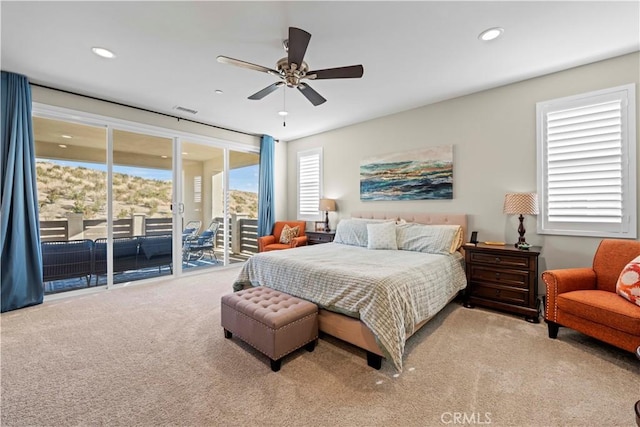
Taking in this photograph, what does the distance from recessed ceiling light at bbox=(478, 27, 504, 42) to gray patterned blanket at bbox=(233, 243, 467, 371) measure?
220 cm

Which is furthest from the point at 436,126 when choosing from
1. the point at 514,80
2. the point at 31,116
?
the point at 31,116

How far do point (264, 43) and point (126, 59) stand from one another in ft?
5.08

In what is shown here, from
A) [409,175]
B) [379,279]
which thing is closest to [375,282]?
[379,279]

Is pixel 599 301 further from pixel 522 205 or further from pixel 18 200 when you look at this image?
pixel 18 200

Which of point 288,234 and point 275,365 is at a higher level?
point 288,234

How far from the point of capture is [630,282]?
222 centimetres

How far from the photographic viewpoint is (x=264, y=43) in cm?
258

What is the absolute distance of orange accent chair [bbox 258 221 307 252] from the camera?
5.12m

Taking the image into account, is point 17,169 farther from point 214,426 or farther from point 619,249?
point 619,249

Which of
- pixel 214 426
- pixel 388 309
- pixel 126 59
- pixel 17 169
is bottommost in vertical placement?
pixel 214 426

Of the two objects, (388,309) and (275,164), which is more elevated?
(275,164)

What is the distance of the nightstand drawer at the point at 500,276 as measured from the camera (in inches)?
116

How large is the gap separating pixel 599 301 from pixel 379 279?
1.85 metres

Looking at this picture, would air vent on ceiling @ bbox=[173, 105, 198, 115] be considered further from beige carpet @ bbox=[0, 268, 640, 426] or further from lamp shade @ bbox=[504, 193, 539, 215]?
lamp shade @ bbox=[504, 193, 539, 215]
